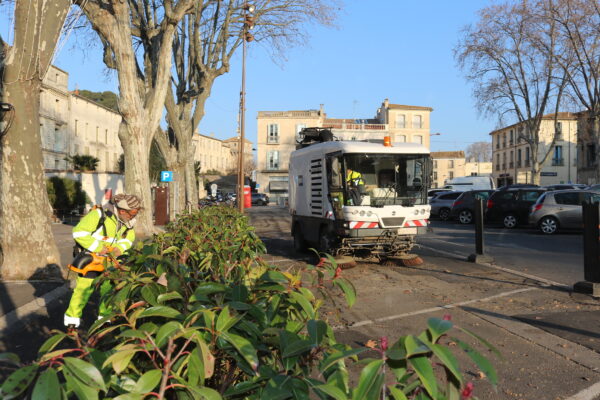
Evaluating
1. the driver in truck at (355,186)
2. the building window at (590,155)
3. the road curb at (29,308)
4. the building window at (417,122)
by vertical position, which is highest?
the building window at (417,122)

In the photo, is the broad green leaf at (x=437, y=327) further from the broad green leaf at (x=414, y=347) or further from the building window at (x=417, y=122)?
the building window at (x=417, y=122)

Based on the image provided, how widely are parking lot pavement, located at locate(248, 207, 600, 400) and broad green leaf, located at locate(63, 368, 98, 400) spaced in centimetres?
186

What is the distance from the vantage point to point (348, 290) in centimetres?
213

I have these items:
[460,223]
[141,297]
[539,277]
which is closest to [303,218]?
[539,277]

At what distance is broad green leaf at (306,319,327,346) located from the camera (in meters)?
1.66

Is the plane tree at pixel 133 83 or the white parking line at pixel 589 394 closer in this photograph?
the white parking line at pixel 589 394

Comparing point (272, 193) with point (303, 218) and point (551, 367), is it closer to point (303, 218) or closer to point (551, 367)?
point (303, 218)

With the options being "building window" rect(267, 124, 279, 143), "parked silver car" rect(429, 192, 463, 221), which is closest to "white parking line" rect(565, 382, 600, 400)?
"parked silver car" rect(429, 192, 463, 221)

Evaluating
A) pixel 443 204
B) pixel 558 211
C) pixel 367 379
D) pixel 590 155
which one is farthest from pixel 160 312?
pixel 590 155

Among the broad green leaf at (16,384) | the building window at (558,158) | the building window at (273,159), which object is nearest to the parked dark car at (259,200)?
the building window at (273,159)

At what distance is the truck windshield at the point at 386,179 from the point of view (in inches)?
414

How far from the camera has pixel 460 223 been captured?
24.7 metres

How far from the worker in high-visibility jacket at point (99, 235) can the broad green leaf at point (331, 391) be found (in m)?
4.07

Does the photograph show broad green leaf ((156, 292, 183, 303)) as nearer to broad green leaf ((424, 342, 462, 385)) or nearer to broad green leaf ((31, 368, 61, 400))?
broad green leaf ((31, 368, 61, 400))
